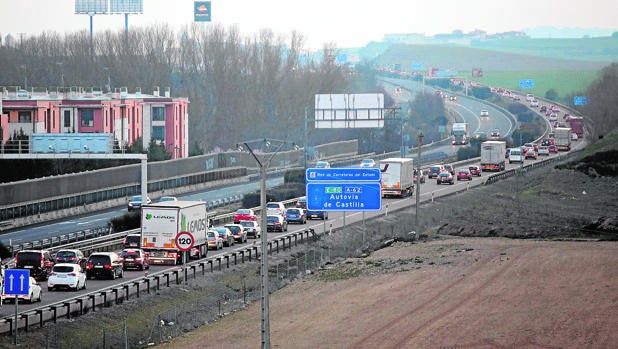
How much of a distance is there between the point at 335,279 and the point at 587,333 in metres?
17.6

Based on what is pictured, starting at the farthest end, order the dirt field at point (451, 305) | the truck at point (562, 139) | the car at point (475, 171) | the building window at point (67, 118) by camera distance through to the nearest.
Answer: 1. the truck at point (562, 139)
2. the car at point (475, 171)
3. the building window at point (67, 118)
4. the dirt field at point (451, 305)

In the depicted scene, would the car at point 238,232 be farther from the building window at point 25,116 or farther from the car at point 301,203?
the building window at point 25,116

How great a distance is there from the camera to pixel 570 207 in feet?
316

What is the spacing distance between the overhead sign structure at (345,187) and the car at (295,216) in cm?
1743

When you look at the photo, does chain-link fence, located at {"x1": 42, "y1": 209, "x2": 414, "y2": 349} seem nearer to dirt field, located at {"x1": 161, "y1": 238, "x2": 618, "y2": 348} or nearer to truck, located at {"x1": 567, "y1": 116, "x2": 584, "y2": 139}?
dirt field, located at {"x1": 161, "y1": 238, "x2": 618, "y2": 348}

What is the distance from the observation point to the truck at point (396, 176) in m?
93.5

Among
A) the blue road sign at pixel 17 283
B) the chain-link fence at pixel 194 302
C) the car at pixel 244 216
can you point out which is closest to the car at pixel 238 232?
the chain-link fence at pixel 194 302

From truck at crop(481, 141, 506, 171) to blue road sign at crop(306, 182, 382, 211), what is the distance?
211ft

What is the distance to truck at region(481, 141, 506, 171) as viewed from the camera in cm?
12569

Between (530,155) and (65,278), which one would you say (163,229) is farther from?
(530,155)

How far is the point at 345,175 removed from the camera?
62.7 meters

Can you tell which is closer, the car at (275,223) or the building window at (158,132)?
the car at (275,223)

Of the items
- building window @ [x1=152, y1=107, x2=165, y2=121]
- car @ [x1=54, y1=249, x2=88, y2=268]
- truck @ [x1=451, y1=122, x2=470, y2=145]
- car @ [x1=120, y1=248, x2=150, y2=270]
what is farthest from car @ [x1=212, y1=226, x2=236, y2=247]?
truck @ [x1=451, y1=122, x2=470, y2=145]

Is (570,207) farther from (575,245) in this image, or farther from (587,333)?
(587,333)
